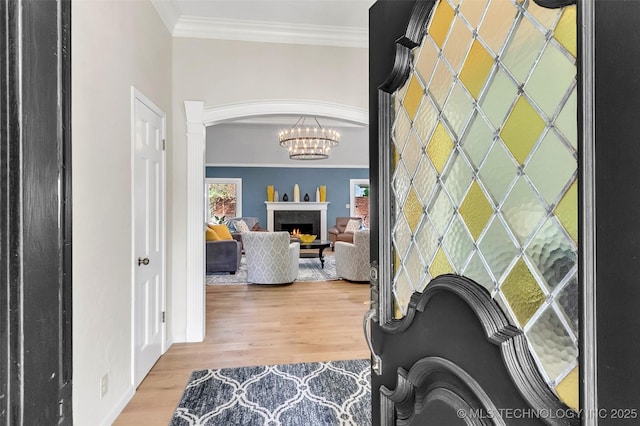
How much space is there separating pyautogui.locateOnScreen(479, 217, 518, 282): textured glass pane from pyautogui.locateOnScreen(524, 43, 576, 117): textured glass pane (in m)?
0.22

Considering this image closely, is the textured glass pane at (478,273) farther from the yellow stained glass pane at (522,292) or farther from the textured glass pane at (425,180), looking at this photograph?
the textured glass pane at (425,180)

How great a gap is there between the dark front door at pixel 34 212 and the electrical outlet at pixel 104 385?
178cm

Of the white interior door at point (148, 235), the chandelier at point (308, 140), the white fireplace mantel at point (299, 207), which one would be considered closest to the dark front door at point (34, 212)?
the white interior door at point (148, 235)

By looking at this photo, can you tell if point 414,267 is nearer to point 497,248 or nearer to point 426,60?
point 497,248

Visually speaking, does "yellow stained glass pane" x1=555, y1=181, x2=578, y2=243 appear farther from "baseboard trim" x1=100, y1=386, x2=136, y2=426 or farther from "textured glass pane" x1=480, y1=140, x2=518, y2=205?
"baseboard trim" x1=100, y1=386, x2=136, y2=426

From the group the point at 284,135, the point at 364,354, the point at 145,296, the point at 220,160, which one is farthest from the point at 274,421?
the point at 220,160

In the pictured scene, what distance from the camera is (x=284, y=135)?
22.0 feet

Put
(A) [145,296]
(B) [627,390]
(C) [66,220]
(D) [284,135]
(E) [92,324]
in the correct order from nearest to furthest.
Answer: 1. (B) [627,390]
2. (C) [66,220]
3. (E) [92,324]
4. (A) [145,296]
5. (D) [284,135]

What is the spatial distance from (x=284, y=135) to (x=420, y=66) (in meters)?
6.04

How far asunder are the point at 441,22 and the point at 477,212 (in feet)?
1.54

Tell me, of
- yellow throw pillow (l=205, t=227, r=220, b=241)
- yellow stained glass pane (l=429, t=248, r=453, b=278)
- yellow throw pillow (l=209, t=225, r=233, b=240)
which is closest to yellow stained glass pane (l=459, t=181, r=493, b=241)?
yellow stained glass pane (l=429, t=248, r=453, b=278)

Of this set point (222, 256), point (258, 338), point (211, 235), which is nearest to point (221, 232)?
point (211, 235)

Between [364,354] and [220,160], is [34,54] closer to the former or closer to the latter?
[364,354]

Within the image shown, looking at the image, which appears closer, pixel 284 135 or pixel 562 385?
pixel 562 385
